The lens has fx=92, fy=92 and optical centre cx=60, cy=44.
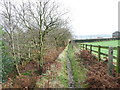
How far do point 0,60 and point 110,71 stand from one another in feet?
28.1

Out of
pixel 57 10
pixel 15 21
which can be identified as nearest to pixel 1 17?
pixel 15 21

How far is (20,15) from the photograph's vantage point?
7.37 meters

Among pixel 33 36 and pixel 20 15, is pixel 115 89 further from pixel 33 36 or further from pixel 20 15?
pixel 20 15

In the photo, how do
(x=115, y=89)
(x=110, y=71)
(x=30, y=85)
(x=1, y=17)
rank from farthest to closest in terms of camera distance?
(x=1, y=17) → (x=30, y=85) → (x=110, y=71) → (x=115, y=89)

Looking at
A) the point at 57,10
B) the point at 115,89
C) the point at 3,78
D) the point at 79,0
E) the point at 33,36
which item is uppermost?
the point at 79,0

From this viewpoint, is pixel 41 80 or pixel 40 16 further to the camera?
pixel 40 16

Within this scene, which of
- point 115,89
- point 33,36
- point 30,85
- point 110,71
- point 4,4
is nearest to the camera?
point 115,89

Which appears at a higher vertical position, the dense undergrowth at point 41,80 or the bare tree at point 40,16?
the bare tree at point 40,16

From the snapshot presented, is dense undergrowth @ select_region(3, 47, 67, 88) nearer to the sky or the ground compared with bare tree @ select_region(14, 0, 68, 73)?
nearer to the ground

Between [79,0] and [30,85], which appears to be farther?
[79,0]

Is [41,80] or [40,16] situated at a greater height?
[40,16]

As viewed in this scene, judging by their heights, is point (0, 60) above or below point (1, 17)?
below

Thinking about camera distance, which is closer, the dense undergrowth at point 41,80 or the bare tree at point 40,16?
the dense undergrowth at point 41,80

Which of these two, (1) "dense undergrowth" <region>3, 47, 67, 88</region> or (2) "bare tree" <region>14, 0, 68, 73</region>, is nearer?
(1) "dense undergrowth" <region>3, 47, 67, 88</region>
